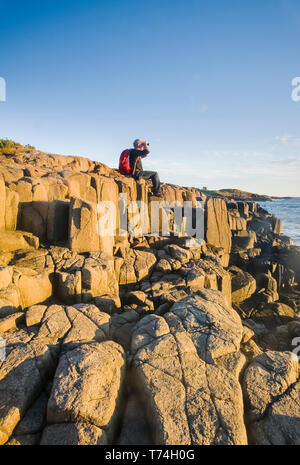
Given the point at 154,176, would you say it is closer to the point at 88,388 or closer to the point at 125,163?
the point at 125,163

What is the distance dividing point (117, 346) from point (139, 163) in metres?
12.2

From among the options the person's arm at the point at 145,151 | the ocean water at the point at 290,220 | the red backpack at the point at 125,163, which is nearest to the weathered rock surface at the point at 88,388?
the person's arm at the point at 145,151

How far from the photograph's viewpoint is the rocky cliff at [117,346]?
3439 mm

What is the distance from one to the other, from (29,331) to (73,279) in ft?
7.74

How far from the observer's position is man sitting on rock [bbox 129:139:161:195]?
13407 millimetres

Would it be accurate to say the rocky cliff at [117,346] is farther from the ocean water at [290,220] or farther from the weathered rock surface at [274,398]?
the ocean water at [290,220]

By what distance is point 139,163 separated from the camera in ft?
47.6

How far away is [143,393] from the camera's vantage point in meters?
3.96

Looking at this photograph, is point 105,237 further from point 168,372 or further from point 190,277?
point 168,372

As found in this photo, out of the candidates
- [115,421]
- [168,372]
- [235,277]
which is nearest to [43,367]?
[115,421]

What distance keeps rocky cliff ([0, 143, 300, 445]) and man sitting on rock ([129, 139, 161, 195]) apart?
4.93 meters

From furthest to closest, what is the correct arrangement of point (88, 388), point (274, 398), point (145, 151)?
point (145, 151) < point (274, 398) < point (88, 388)

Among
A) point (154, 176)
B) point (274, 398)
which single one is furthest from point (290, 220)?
point (274, 398)

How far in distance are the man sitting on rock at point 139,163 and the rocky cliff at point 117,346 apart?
4.93 metres
